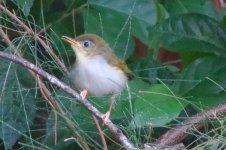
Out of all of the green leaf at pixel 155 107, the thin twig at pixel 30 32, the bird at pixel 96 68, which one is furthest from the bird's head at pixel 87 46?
the thin twig at pixel 30 32

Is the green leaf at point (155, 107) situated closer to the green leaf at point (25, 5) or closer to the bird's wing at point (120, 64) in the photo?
the bird's wing at point (120, 64)

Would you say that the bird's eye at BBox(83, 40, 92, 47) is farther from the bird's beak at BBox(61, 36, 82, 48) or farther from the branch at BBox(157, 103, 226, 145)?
the branch at BBox(157, 103, 226, 145)

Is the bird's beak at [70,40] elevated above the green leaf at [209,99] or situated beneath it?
elevated above

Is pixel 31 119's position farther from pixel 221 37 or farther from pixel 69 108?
pixel 221 37

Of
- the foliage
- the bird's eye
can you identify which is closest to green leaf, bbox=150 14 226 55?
the foliage

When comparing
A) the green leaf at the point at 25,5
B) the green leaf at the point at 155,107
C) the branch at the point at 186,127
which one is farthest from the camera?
the green leaf at the point at 25,5

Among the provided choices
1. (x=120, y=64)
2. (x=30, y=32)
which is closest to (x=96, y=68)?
(x=120, y=64)

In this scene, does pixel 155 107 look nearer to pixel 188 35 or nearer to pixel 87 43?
pixel 188 35
